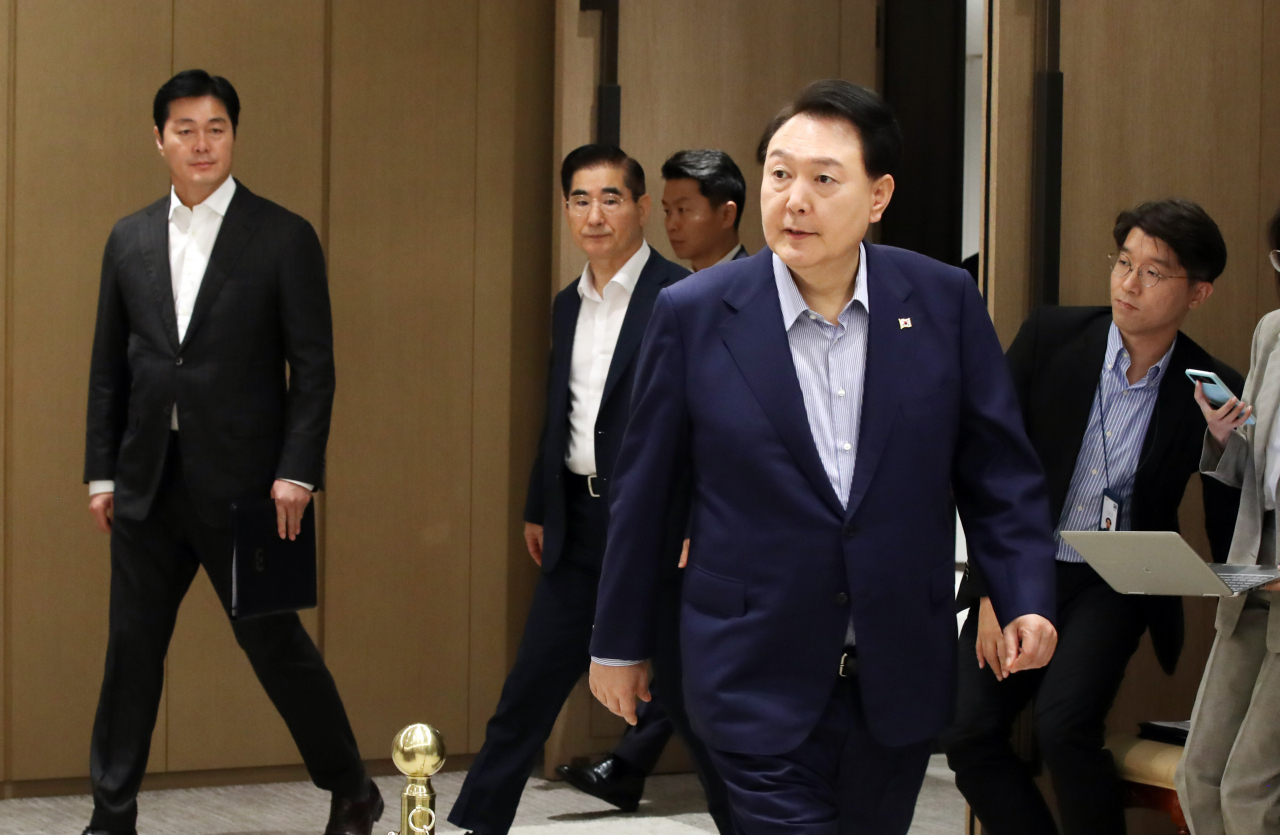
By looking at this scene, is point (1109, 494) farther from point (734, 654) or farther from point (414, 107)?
point (414, 107)

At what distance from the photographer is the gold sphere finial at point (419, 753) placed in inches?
80.9

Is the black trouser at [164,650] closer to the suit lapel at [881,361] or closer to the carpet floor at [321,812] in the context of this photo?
the carpet floor at [321,812]

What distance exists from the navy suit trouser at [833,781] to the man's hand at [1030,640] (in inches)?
8.0

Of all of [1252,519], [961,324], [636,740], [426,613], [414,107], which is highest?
[414,107]

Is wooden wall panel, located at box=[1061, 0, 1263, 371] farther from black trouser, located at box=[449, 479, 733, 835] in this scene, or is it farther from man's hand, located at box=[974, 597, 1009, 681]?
man's hand, located at box=[974, 597, 1009, 681]

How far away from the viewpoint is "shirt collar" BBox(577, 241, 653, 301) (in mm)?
4043

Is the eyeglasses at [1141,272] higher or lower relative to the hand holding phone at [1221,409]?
higher

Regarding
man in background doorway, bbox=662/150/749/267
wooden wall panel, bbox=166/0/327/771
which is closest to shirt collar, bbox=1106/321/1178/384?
man in background doorway, bbox=662/150/749/267

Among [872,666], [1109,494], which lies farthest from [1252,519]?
[872,666]

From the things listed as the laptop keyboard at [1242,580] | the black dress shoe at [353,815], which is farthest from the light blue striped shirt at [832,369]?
the black dress shoe at [353,815]

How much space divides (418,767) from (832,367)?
89cm

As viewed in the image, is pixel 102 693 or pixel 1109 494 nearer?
pixel 1109 494

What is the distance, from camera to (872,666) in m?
2.29

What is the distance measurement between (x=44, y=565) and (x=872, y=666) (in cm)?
308
